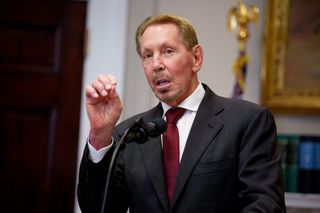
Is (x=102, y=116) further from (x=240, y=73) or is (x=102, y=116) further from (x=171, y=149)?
(x=240, y=73)

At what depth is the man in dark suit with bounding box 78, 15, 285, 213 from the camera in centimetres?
142

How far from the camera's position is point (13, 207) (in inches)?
103

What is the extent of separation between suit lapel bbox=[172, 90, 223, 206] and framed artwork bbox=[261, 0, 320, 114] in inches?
51.8

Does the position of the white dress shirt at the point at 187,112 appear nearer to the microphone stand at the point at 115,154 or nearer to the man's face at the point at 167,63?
the man's face at the point at 167,63

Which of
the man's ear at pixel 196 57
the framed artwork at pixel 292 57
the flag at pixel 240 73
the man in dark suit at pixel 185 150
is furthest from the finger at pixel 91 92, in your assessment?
the framed artwork at pixel 292 57

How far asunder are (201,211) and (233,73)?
4.97 ft

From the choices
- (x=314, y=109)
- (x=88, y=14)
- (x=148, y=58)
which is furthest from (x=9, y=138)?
(x=314, y=109)

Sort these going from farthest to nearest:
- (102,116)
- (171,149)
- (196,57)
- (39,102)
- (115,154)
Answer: (39,102), (196,57), (171,149), (102,116), (115,154)

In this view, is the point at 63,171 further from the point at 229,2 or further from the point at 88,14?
the point at 229,2

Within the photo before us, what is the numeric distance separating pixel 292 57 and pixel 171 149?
155 cm

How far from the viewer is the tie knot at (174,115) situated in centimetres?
165

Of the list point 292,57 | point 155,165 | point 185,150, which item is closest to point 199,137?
point 185,150

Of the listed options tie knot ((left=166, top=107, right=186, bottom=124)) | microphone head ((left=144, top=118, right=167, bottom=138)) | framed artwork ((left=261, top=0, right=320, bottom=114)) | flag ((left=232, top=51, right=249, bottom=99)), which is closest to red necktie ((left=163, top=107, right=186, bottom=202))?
tie knot ((left=166, top=107, right=186, bottom=124))

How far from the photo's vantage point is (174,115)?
165 centimetres
